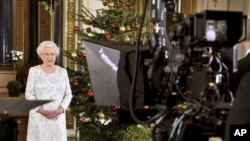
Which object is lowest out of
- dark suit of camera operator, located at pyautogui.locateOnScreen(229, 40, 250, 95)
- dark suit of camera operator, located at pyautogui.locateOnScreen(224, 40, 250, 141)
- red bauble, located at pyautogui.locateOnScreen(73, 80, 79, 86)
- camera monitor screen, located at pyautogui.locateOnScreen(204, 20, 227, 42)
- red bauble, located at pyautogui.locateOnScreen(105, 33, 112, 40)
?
red bauble, located at pyautogui.locateOnScreen(73, 80, 79, 86)

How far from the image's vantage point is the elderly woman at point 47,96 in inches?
142

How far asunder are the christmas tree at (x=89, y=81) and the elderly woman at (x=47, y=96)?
2.10 feet

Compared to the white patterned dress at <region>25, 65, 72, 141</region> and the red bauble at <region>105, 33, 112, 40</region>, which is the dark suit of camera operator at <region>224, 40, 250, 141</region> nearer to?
the white patterned dress at <region>25, 65, 72, 141</region>

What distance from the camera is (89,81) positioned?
4391 millimetres

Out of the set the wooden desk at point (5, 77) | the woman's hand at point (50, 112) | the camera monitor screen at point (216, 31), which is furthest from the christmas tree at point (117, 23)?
the wooden desk at point (5, 77)

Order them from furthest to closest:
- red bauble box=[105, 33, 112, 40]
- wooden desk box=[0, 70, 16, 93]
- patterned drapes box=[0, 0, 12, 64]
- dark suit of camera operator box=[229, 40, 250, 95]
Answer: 1. patterned drapes box=[0, 0, 12, 64]
2. wooden desk box=[0, 70, 16, 93]
3. red bauble box=[105, 33, 112, 40]
4. dark suit of camera operator box=[229, 40, 250, 95]

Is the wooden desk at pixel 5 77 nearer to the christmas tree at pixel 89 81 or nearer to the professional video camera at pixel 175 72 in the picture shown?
the christmas tree at pixel 89 81

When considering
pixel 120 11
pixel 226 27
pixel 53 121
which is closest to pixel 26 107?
pixel 226 27

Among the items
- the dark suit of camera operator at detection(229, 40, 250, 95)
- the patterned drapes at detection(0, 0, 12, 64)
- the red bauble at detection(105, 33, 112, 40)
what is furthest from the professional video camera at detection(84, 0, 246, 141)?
the patterned drapes at detection(0, 0, 12, 64)

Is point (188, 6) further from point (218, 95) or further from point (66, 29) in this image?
point (218, 95)

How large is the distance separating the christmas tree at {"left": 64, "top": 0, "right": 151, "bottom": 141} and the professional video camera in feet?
7.39

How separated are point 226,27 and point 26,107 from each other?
832mm

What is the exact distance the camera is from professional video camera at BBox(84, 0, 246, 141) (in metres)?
1.60

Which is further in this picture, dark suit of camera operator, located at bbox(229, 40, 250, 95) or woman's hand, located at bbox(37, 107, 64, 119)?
woman's hand, located at bbox(37, 107, 64, 119)
